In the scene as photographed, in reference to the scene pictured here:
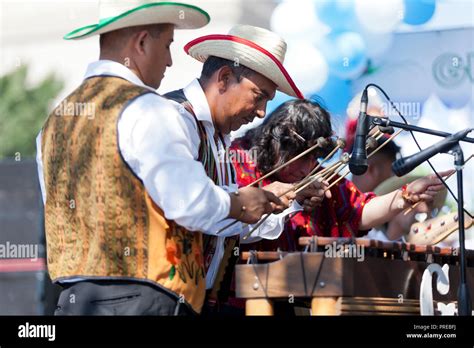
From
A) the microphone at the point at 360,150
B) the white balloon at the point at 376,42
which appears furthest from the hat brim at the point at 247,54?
the white balloon at the point at 376,42

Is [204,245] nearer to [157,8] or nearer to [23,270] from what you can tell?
[157,8]

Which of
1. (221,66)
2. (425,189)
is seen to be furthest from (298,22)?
(221,66)

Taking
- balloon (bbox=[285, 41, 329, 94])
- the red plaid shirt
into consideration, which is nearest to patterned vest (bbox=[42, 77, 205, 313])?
the red plaid shirt

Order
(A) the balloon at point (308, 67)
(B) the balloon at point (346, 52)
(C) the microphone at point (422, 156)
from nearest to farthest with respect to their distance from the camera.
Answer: (C) the microphone at point (422, 156) < (A) the balloon at point (308, 67) < (B) the balloon at point (346, 52)

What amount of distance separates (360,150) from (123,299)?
2.87ft

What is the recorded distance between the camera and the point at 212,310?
10.7 ft

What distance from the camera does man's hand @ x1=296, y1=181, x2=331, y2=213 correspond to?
338 cm

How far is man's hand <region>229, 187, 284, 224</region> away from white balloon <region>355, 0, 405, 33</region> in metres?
2.40

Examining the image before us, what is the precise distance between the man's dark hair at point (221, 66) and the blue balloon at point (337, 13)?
1872 mm

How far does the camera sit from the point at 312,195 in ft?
11.1

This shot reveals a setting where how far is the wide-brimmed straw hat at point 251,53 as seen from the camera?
10.7ft

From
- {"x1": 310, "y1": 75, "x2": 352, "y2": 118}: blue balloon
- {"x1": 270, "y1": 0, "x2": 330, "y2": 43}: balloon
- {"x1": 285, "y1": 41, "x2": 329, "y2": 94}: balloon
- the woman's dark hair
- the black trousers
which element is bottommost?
the black trousers

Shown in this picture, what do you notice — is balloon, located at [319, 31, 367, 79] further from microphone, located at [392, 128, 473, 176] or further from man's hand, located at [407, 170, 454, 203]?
microphone, located at [392, 128, 473, 176]

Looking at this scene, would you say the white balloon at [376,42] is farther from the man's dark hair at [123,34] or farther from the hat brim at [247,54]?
the man's dark hair at [123,34]
